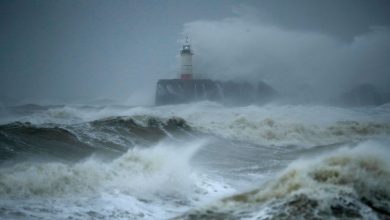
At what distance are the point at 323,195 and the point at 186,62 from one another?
35.4 metres

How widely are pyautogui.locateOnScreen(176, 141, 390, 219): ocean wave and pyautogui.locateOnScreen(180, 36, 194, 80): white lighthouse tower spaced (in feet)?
111

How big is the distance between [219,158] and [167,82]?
30.9m

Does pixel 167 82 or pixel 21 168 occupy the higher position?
pixel 167 82

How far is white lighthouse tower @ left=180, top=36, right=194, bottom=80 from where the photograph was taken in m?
39.9

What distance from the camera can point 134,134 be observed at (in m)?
16.1

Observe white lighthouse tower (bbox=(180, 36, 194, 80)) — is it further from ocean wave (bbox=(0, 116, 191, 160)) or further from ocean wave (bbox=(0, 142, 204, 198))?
ocean wave (bbox=(0, 142, 204, 198))

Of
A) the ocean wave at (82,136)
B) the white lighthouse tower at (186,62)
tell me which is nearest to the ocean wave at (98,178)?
the ocean wave at (82,136)

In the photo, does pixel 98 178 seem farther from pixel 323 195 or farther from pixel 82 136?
pixel 82 136

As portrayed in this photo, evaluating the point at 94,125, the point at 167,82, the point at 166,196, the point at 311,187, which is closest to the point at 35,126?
the point at 94,125

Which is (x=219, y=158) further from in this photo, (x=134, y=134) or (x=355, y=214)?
(x=355, y=214)

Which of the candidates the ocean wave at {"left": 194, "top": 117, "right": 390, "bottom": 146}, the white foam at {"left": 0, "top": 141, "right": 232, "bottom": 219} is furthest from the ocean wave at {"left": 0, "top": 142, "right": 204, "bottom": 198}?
the ocean wave at {"left": 194, "top": 117, "right": 390, "bottom": 146}

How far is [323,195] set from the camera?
537cm

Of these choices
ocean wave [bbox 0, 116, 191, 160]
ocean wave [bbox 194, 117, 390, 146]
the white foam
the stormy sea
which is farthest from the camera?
ocean wave [bbox 194, 117, 390, 146]

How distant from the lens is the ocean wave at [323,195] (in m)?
5.12
